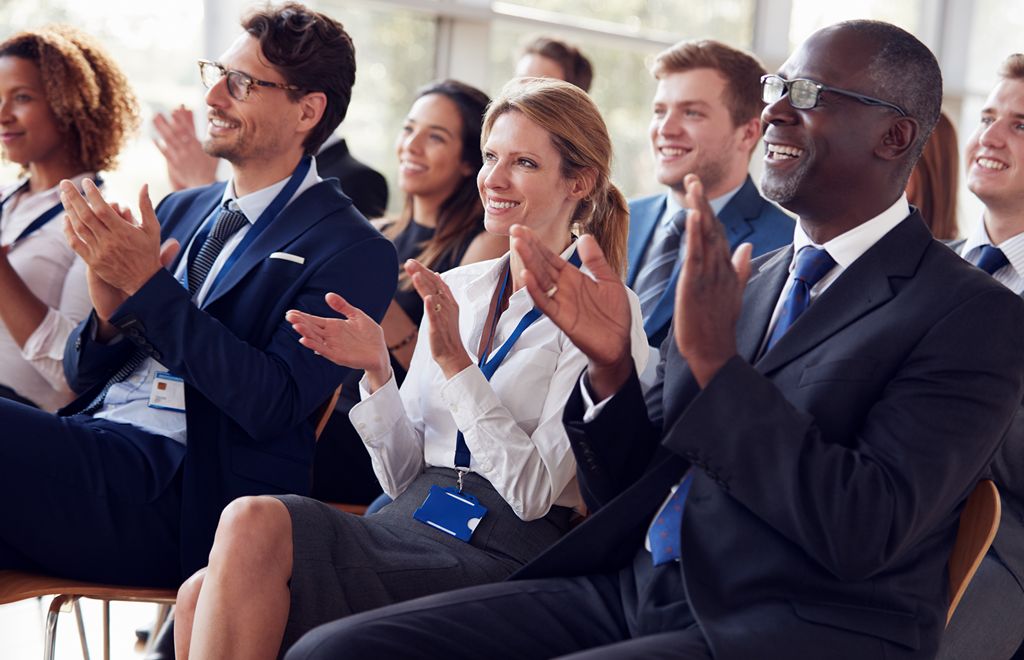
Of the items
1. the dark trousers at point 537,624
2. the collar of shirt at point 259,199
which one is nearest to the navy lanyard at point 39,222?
the collar of shirt at point 259,199

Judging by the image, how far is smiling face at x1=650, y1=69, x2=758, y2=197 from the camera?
11.5ft

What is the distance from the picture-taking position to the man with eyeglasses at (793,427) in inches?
59.4

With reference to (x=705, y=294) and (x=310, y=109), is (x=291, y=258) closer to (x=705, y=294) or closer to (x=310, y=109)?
(x=310, y=109)

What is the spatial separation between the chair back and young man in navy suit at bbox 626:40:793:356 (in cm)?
176

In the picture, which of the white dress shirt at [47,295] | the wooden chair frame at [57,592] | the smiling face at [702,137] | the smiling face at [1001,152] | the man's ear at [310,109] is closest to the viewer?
the wooden chair frame at [57,592]

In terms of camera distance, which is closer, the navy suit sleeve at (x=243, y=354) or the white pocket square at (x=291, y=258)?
the navy suit sleeve at (x=243, y=354)

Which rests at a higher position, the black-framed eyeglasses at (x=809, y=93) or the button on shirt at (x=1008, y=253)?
the black-framed eyeglasses at (x=809, y=93)

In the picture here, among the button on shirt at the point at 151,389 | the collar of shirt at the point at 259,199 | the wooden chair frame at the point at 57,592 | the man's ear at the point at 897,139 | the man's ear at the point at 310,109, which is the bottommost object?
the wooden chair frame at the point at 57,592

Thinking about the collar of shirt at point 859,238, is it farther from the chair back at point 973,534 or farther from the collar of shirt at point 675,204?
the collar of shirt at point 675,204

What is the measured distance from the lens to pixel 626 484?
6.01 ft

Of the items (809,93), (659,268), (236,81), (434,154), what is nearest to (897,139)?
(809,93)

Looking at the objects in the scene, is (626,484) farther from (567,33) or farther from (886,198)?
(567,33)

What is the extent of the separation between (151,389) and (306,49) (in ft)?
2.83

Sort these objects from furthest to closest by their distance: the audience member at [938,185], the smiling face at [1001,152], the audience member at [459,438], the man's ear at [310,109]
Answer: the audience member at [938,185], the smiling face at [1001,152], the man's ear at [310,109], the audience member at [459,438]
